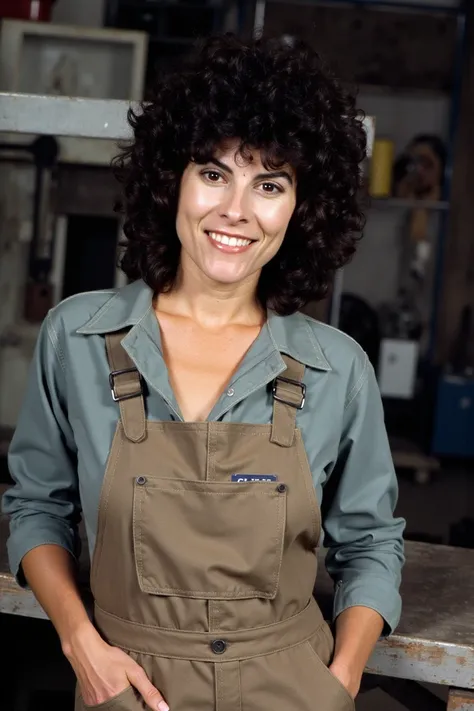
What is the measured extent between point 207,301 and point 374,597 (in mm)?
643

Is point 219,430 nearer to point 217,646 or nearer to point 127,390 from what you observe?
point 127,390

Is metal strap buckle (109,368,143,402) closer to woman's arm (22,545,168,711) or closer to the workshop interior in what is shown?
woman's arm (22,545,168,711)

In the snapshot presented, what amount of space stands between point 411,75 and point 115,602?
5412 mm

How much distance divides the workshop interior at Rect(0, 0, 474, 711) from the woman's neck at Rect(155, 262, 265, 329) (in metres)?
2.97

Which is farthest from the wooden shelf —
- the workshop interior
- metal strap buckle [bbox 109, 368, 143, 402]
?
metal strap buckle [bbox 109, 368, 143, 402]

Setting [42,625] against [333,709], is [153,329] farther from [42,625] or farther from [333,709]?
[42,625]

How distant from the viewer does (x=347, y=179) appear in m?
1.83

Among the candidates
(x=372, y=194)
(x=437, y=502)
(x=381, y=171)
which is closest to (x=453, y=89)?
(x=381, y=171)

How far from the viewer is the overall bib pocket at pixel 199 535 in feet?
5.17

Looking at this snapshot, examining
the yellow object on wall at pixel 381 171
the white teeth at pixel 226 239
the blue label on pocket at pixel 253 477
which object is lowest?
the blue label on pocket at pixel 253 477

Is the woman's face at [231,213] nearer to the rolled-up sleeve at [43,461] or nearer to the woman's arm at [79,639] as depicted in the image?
the rolled-up sleeve at [43,461]

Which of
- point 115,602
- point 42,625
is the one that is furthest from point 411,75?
point 115,602

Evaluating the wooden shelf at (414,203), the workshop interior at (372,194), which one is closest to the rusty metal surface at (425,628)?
the workshop interior at (372,194)

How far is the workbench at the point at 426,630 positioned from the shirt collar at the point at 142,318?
1.94 feet
